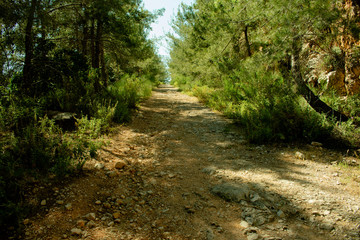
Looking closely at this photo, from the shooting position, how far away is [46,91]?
15.9 ft

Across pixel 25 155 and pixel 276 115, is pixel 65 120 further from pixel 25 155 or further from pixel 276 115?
pixel 276 115

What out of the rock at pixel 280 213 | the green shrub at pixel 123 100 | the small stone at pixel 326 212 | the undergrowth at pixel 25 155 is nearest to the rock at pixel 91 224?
the undergrowth at pixel 25 155

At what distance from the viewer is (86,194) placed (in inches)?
111

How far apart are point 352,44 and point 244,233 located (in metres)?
5.18

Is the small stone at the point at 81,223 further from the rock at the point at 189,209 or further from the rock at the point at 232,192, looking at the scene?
the rock at the point at 232,192

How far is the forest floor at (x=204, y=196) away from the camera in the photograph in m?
2.31

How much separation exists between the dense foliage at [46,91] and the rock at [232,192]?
204 cm

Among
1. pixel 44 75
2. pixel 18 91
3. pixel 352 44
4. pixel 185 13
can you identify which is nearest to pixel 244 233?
pixel 18 91

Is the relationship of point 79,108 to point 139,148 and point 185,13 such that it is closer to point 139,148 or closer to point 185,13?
point 139,148

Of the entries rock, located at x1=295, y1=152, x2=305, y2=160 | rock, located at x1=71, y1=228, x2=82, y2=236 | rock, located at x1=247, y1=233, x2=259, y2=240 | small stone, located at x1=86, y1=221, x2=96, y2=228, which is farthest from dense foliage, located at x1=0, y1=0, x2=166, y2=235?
rock, located at x1=295, y1=152, x2=305, y2=160

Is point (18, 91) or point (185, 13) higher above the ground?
point (185, 13)

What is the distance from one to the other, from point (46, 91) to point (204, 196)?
422cm

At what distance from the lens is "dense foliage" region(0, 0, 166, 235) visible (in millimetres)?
2973

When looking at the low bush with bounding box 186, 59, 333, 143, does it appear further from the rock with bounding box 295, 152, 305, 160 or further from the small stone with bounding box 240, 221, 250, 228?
the small stone with bounding box 240, 221, 250, 228
